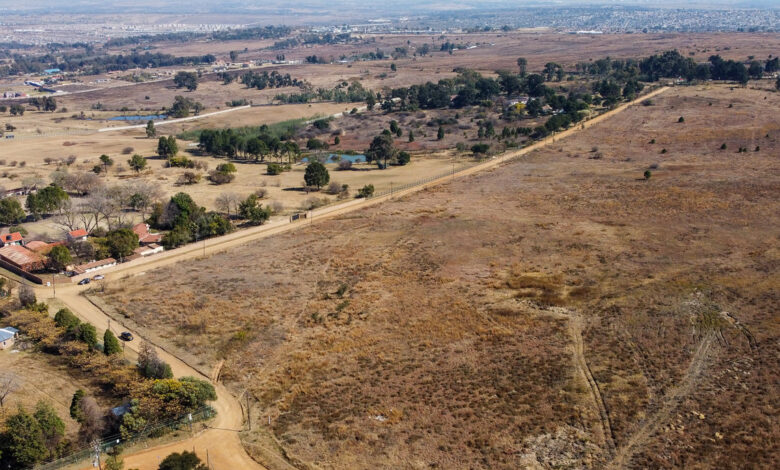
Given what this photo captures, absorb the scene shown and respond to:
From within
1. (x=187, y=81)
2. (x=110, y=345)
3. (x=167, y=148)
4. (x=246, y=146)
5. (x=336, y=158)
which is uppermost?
(x=187, y=81)

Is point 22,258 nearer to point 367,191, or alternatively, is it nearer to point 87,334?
point 87,334

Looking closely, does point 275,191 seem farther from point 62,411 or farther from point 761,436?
point 761,436

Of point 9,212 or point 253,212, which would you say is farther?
point 253,212

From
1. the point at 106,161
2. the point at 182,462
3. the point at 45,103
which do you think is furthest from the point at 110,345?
the point at 45,103

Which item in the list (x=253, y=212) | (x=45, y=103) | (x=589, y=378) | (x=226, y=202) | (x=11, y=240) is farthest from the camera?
(x=45, y=103)

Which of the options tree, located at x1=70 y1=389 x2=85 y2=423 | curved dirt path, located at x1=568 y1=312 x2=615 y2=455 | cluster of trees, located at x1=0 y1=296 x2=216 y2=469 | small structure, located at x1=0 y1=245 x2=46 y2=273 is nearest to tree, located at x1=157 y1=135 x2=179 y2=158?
small structure, located at x1=0 y1=245 x2=46 y2=273

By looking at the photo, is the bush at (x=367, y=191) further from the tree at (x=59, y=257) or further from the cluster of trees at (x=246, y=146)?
the tree at (x=59, y=257)
